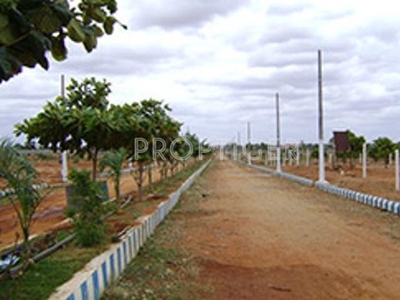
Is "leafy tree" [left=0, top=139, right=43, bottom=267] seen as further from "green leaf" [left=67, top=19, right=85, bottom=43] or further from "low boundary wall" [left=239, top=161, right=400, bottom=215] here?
"low boundary wall" [left=239, top=161, right=400, bottom=215]

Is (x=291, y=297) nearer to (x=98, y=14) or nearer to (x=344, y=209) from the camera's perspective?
(x=98, y=14)

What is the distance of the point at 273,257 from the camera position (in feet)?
25.9

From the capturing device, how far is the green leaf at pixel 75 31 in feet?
9.22

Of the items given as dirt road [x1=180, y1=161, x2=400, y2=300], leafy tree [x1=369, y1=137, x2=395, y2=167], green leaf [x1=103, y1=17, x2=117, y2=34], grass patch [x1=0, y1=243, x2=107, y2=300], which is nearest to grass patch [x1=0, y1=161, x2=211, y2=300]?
grass patch [x1=0, y1=243, x2=107, y2=300]

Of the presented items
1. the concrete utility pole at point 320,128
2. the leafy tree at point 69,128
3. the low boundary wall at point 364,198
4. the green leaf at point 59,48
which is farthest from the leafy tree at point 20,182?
the concrete utility pole at point 320,128

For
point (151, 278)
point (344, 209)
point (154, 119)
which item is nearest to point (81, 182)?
point (151, 278)

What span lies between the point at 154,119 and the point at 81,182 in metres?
7.54

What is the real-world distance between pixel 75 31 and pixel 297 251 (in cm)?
640

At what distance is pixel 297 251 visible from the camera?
8.37 m

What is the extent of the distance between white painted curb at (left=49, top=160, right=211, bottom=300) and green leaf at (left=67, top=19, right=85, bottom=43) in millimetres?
2553

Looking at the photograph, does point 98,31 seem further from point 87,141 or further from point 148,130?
point 148,130

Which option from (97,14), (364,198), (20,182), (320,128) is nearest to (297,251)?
(20,182)

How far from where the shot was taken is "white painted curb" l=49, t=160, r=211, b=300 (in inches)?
191

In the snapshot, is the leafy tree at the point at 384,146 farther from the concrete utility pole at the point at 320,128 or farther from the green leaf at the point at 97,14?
the green leaf at the point at 97,14
